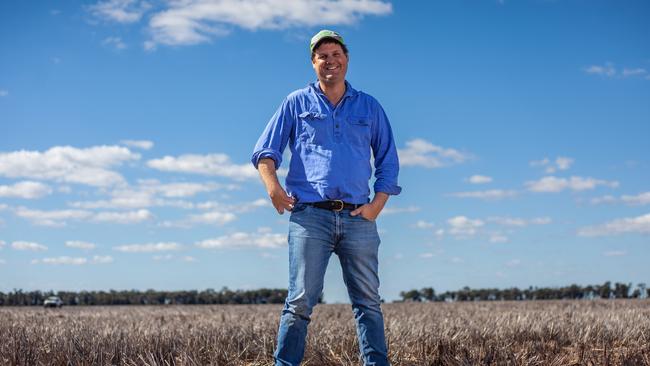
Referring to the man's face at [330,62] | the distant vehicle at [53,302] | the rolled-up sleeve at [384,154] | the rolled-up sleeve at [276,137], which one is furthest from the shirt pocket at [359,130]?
the distant vehicle at [53,302]

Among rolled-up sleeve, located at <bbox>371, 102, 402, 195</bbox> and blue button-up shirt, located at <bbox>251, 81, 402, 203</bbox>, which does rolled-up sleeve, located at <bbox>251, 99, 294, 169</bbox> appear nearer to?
blue button-up shirt, located at <bbox>251, 81, 402, 203</bbox>

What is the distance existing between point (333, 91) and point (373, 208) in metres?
0.86

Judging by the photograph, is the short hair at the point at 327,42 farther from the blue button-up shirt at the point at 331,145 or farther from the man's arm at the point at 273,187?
the man's arm at the point at 273,187

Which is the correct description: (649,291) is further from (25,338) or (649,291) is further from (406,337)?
(25,338)

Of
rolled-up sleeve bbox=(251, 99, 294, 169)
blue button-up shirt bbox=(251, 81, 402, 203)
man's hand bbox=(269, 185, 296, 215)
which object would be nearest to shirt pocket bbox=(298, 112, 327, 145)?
blue button-up shirt bbox=(251, 81, 402, 203)

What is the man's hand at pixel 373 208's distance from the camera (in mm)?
4928

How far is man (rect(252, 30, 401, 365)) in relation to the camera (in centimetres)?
488

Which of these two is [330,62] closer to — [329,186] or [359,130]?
[359,130]

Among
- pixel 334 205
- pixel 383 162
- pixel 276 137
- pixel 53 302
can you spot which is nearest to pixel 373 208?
pixel 334 205

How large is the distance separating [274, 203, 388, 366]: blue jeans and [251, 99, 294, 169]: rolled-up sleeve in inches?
16.6

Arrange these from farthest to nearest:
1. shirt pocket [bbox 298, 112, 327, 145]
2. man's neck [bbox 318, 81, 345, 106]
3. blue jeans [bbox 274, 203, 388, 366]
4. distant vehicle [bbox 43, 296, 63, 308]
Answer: distant vehicle [bbox 43, 296, 63, 308] < man's neck [bbox 318, 81, 345, 106] < shirt pocket [bbox 298, 112, 327, 145] < blue jeans [bbox 274, 203, 388, 366]

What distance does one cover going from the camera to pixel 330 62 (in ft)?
16.8

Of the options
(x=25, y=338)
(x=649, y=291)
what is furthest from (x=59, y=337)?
(x=649, y=291)

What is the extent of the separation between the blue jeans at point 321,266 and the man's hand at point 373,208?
43 millimetres
